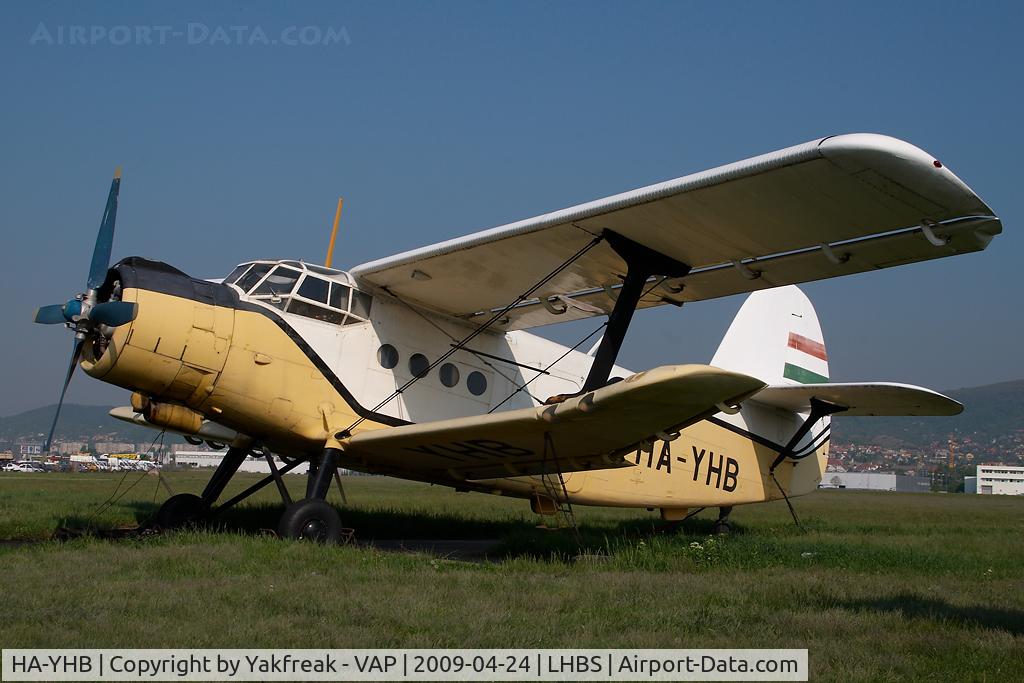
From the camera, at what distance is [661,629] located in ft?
16.8

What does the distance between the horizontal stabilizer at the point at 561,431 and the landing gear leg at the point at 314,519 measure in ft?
2.04

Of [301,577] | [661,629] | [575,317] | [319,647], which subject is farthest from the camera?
[575,317]

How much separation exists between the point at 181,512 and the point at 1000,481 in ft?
426

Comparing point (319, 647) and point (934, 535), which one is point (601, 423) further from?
point (934, 535)

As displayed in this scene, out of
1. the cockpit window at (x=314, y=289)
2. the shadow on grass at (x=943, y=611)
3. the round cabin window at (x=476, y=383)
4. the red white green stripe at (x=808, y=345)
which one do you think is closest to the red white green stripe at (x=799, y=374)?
the red white green stripe at (x=808, y=345)

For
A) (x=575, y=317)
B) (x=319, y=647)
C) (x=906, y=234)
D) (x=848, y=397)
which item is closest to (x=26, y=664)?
(x=319, y=647)

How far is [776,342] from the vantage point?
1473cm

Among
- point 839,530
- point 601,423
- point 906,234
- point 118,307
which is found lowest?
point 839,530

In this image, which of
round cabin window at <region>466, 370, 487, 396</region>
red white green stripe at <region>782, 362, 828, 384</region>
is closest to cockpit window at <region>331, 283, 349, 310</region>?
round cabin window at <region>466, 370, 487, 396</region>

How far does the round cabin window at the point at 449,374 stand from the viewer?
11133 mm

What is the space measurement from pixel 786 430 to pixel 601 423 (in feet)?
22.8

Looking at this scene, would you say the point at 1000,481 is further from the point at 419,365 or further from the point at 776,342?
the point at 419,365

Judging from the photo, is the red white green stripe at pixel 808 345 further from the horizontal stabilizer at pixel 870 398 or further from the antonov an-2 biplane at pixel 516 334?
the antonov an-2 biplane at pixel 516 334

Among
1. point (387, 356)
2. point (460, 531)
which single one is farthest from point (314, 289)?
point (460, 531)
